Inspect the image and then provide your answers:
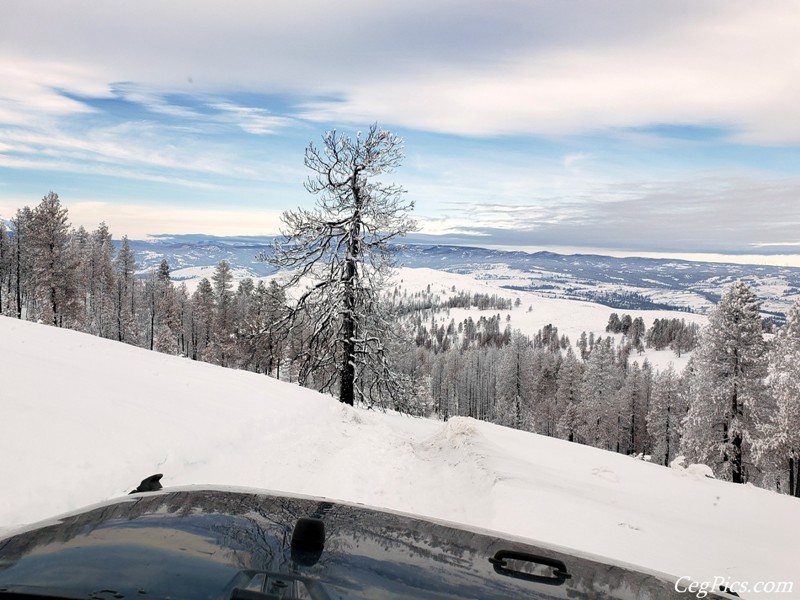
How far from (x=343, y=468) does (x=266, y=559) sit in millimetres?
7137

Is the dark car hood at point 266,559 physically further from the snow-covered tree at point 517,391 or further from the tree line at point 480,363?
the snow-covered tree at point 517,391

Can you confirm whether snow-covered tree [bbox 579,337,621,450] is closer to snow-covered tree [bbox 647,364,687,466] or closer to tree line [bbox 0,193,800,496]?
tree line [bbox 0,193,800,496]

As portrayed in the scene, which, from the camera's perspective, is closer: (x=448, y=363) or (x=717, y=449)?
(x=717, y=449)

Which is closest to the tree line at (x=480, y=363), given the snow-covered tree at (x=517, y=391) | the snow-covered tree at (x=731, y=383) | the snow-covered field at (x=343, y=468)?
the snow-covered tree at (x=731, y=383)

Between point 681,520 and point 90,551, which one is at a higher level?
point 90,551

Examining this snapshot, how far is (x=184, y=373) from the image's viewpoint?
12.7 m

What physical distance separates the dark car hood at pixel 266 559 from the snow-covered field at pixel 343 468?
3.46 meters

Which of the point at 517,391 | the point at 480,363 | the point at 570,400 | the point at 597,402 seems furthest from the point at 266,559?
the point at 480,363

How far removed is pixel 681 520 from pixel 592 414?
178 ft

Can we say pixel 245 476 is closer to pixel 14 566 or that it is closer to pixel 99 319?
pixel 14 566

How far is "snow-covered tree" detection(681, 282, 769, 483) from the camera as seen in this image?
89.4 feet

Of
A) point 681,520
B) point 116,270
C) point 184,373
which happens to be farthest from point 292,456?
point 116,270

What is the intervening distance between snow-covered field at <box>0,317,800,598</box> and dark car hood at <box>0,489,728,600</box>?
11.4ft

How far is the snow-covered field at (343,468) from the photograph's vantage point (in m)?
5.76
